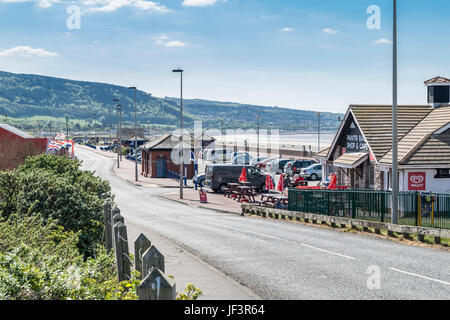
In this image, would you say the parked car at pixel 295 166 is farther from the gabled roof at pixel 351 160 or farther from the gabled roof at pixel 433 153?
the gabled roof at pixel 433 153

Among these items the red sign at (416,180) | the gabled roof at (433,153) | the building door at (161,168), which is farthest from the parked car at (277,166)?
the red sign at (416,180)

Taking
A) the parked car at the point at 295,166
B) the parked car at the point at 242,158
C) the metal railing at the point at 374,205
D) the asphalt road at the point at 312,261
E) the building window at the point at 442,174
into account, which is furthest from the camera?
the parked car at the point at 242,158

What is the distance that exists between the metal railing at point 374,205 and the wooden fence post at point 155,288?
596 inches

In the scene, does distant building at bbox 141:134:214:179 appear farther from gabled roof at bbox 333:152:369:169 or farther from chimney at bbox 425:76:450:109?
chimney at bbox 425:76:450:109

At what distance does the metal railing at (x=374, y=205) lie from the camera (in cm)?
1808

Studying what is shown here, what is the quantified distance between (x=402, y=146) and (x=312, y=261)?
15.6m

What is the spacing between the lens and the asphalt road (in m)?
10.8

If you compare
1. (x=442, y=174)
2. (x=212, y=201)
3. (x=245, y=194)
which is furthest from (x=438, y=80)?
(x=212, y=201)

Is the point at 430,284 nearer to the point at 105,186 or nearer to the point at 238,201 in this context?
the point at 105,186

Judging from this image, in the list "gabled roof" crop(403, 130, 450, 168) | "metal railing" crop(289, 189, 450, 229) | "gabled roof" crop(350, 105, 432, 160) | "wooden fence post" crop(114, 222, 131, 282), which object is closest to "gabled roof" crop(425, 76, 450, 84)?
"gabled roof" crop(350, 105, 432, 160)

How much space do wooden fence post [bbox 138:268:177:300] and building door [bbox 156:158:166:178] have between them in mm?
54011

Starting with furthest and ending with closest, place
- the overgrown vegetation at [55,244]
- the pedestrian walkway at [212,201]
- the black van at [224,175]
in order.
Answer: the black van at [224,175] → the pedestrian walkway at [212,201] → the overgrown vegetation at [55,244]
